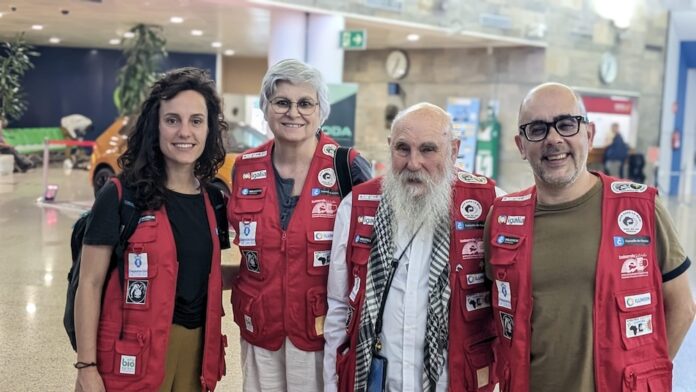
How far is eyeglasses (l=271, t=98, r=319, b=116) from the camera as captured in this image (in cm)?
272

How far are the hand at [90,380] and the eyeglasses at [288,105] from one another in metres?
1.10

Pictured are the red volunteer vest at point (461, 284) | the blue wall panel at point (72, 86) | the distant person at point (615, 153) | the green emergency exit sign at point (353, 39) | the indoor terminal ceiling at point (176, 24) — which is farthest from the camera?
the distant person at point (615, 153)

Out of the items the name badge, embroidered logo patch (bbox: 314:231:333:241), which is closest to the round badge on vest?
embroidered logo patch (bbox: 314:231:333:241)

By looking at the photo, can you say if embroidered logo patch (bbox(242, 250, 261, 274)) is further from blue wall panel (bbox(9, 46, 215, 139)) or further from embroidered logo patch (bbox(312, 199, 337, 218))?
blue wall panel (bbox(9, 46, 215, 139))

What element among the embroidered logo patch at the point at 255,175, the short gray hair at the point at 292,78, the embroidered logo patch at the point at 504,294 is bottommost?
the embroidered logo patch at the point at 504,294

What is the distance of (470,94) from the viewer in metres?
17.5

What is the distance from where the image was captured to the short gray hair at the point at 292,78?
2.71 metres

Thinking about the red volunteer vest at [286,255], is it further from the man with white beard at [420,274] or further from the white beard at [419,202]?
the white beard at [419,202]

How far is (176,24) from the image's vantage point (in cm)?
1315

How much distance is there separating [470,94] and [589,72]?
2956 mm

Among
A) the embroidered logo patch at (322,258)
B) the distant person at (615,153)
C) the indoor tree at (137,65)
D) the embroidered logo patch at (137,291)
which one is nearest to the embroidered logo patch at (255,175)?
the embroidered logo patch at (322,258)

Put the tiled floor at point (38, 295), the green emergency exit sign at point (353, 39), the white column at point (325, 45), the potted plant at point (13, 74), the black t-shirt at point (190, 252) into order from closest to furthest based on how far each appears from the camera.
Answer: the black t-shirt at point (190, 252), the tiled floor at point (38, 295), the potted plant at point (13, 74), the green emergency exit sign at point (353, 39), the white column at point (325, 45)

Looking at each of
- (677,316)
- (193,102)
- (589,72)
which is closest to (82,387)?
(193,102)

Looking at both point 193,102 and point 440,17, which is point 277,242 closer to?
point 193,102
